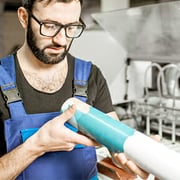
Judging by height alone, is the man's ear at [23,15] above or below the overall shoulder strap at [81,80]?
above

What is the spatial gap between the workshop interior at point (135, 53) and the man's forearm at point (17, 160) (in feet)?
2.05

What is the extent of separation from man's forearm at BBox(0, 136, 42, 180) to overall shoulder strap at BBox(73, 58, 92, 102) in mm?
307

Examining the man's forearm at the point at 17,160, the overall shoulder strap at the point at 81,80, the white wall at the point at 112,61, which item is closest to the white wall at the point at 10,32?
the white wall at the point at 112,61

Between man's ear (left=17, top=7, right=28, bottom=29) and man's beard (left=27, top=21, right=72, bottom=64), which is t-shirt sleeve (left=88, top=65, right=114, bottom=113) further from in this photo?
man's ear (left=17, top=7, right=28, bottom=29)

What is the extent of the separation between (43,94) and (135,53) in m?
1.14

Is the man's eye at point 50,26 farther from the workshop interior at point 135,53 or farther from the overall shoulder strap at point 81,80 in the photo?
the workshop interior at point 135,53

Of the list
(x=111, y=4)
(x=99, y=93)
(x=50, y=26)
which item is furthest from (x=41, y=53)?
(x=111, y=4)

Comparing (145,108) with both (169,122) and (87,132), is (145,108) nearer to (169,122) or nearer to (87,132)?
(169,122)

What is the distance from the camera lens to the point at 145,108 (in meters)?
1.92

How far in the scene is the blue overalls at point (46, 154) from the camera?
1.00 m

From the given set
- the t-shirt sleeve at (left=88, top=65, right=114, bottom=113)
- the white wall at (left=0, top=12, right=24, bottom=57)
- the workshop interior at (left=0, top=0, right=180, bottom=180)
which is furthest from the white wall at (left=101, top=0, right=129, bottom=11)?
the t-shirt sleeve at (left=88, top=65, right=114, bottom=113)

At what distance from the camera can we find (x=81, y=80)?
43.8 inches

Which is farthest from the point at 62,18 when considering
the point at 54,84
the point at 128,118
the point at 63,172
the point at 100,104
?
the point at 128,118

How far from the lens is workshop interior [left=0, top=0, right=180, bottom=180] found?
1.65m
